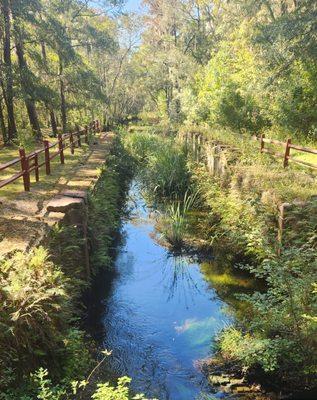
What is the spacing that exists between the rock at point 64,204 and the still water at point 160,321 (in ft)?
6.41

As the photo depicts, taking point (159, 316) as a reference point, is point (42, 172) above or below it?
above

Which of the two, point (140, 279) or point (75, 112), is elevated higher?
point (75, 112)

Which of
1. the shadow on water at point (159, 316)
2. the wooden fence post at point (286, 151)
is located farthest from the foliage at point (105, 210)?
the wooden fence post at point (286, 151)

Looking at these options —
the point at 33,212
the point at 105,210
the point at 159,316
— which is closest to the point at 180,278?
the point at 159,316

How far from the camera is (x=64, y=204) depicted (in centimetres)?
727

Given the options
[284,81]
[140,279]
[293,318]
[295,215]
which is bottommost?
[140,279]

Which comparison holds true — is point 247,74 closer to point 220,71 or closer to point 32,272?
point 220,71

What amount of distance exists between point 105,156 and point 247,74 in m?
7.90

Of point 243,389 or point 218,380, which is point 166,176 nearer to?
point 218,380

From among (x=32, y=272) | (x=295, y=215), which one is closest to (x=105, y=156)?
(x=295, y=215)

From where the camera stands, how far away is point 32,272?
4.52 metres

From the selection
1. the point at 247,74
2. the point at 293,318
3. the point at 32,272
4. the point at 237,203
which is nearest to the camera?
the point at 32,272

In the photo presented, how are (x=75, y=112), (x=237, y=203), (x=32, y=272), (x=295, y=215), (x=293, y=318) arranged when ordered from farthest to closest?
(x=75, y=112) → (x=237, y=203) → (x=295, y=215) → (x=293, y=318) → (x=32, y=272)

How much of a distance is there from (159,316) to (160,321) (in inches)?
7.4
